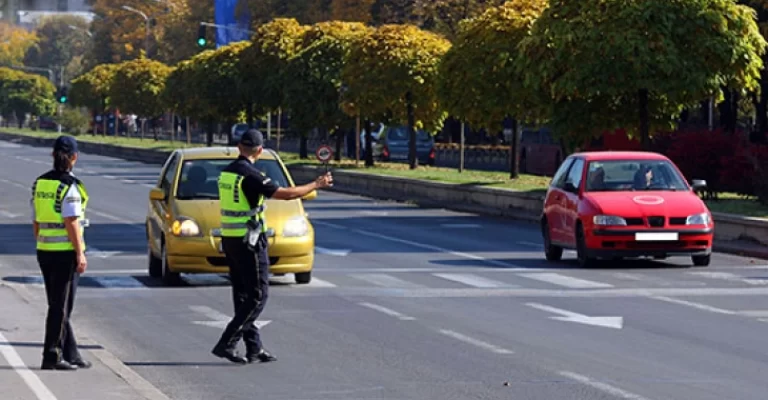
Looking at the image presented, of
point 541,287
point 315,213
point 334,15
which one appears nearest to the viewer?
point 541,287

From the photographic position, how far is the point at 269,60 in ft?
219

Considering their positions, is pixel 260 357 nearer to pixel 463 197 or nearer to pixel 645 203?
pixel 645 203

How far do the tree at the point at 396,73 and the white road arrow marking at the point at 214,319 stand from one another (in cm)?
3213

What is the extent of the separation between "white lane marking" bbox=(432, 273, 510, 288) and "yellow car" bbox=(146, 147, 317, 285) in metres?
1.90

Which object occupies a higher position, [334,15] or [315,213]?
[334,15]

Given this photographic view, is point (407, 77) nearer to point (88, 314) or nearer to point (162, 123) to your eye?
point (88, 314)

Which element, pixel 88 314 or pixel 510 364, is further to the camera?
pixel 88 314

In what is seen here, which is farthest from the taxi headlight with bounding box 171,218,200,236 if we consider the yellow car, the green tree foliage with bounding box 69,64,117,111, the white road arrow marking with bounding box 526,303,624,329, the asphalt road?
the green tree foliage with bounding box 69,64,117,111

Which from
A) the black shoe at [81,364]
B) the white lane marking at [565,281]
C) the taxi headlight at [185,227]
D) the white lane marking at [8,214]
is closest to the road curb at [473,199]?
the white lane marking at [565,281]

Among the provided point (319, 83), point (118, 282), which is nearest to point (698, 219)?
point (118, 282)

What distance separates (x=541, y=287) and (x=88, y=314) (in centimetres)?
555

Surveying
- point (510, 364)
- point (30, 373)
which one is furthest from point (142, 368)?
point (510, 364)

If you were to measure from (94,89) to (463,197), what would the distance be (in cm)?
7737

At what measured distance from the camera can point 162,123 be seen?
150 meters
